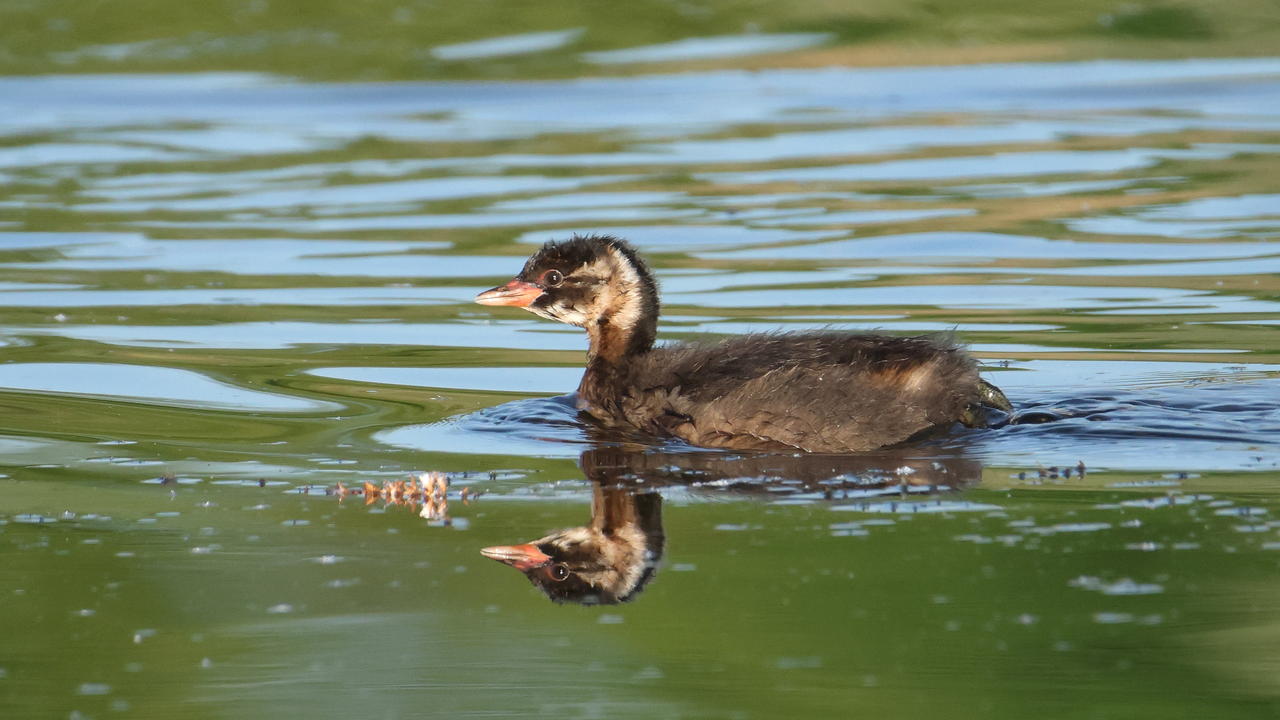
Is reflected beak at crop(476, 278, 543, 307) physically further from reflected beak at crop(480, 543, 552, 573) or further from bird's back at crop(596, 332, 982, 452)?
reflected beak at crop(480, 543, 552, 573)

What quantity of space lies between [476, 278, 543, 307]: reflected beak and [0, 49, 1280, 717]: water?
55cm

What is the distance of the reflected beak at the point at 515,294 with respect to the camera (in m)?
10.2

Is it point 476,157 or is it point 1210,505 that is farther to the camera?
point 476,157

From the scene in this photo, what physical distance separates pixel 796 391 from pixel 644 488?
3.43 ft

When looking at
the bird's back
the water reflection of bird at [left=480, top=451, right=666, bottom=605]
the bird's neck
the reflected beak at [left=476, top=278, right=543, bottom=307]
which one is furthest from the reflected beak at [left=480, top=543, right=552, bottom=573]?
the reflected beak at [left=476, top=278, right=543, bottom=307]

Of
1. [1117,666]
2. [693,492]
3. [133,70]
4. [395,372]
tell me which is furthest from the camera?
[133,70]

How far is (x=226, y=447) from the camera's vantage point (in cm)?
951

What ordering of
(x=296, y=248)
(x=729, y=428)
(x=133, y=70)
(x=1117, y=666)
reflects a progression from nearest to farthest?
1. (x=1117, y=666)
2. (x=729, y=428)
3. (x=296, y=248)
4. (x=133, y=70)

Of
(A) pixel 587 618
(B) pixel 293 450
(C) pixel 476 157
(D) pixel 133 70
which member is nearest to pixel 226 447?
(B) pixel 293 450

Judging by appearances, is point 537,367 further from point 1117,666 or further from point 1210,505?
point 1117,666

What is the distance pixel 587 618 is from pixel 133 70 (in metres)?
23.9

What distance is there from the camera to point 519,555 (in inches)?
286

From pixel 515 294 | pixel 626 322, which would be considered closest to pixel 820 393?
pixel 626 322

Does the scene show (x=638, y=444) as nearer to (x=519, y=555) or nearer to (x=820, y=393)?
(x=820, y=393)
